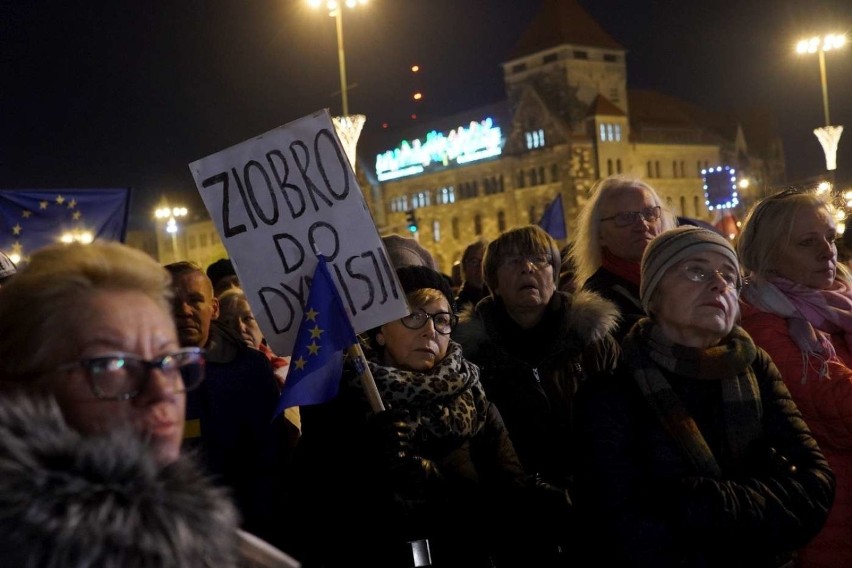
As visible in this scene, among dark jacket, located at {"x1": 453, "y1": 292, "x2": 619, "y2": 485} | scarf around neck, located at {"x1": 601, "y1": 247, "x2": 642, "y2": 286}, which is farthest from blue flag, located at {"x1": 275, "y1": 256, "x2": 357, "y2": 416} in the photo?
scarf around neck, located at {"x1": 601, "y1": 247, "x2": 642, "y2": 286}

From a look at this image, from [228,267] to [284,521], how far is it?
3.55m

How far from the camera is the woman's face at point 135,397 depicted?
6.05 ft

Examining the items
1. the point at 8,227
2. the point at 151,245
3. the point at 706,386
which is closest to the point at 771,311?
the point at 706,386

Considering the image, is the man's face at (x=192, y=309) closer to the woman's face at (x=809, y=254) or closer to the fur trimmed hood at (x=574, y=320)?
the fur trimmed hood at (x=574, y=320)

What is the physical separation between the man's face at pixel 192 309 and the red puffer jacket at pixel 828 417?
2.50 metres

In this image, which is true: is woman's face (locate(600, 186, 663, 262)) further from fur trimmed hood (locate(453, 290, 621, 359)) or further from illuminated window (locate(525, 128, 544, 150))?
illuminated window (locate(525, 128, 544, 150))

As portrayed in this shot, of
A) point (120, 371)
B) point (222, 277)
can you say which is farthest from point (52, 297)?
point (222, 277)

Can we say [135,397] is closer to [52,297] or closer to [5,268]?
[52,297]

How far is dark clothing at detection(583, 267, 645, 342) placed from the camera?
4.45m

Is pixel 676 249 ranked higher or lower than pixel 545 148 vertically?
lower

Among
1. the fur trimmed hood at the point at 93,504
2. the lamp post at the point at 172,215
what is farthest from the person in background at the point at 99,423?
the lamp post at the point at 172,215

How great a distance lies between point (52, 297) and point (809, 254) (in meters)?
3.23

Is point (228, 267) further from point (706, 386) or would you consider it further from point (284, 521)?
point (706, 386)

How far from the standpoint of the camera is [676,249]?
3.35 m
